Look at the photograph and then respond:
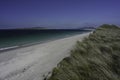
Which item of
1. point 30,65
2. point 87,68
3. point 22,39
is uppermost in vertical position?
point 87,68

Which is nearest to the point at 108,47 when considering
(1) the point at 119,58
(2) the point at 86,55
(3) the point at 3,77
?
(1) the point at 119,58

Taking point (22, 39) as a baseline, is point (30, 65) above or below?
above

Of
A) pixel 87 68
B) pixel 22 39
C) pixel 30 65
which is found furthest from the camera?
pixel 22 39

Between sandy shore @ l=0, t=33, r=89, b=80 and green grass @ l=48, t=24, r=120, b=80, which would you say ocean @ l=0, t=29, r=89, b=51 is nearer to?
sandy shore @ l=0, t=33, r=89, b=80

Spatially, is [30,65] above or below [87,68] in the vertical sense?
below

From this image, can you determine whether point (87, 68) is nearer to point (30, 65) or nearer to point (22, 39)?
point (30, 65)

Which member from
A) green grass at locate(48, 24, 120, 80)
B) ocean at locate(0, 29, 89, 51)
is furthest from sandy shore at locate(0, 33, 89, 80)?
ocean at locate(0, 29, 89, 51)

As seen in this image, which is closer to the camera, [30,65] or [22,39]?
[30,65]

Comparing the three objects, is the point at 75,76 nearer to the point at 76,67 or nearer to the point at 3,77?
the point at 76,67

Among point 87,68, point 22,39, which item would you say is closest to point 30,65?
point 87,68

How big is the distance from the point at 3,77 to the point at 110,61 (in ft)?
15.0

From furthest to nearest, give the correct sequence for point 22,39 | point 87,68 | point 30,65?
point 22,39, point 30,65, point 87,68

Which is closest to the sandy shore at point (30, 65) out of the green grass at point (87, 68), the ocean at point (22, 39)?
the green grass at point (87, 68)

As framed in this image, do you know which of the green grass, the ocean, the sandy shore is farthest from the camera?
the ocean
